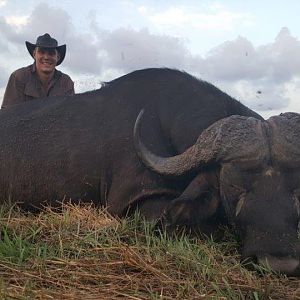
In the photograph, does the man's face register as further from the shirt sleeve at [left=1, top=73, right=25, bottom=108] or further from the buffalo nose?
the buffalo nose

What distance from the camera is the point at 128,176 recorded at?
15.4 feet

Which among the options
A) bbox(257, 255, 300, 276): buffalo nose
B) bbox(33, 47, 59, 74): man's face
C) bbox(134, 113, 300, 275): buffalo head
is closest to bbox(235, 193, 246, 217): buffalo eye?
bbox(134, 113, 300, 275): buffalo head

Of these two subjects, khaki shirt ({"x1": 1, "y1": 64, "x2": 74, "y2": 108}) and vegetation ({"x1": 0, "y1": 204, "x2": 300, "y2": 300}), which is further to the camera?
khaki shirt ({"x1": 1, "y1": 64, "x2": 74, "y2": 108})

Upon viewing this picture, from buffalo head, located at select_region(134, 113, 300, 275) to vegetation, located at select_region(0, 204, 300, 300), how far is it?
17 centimetres

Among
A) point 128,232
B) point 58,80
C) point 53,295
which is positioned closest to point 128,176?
point 128,232

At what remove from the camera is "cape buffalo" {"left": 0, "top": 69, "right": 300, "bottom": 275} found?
3.74 meters

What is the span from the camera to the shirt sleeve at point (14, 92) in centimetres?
759

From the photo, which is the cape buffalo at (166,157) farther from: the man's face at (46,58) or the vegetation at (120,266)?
the man's face at (46,58)

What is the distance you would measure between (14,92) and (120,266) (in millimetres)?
4913

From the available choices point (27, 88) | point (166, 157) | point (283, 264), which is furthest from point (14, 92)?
point (283, 264)

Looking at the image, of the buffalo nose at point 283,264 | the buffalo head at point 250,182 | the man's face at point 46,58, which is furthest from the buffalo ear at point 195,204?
the man's face at point 46,58

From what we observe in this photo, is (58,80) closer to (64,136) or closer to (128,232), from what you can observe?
(64,136)

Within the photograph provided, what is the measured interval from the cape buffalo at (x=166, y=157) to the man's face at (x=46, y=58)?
75.4 inches

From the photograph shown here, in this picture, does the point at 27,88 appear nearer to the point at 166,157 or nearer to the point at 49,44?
the point at 49,44
